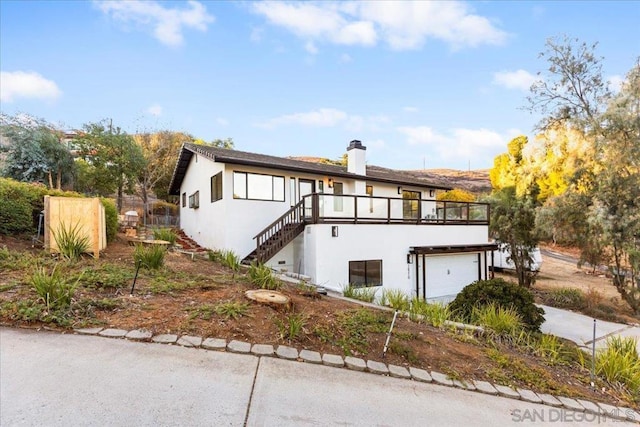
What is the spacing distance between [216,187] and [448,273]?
958 cm

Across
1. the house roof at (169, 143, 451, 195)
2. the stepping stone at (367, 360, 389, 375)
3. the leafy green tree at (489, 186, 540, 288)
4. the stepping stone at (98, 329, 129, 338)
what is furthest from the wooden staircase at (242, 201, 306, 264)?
the leafy green tree at (489, 186, 540, 288)

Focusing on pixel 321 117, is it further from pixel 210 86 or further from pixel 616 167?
pixel 616 167

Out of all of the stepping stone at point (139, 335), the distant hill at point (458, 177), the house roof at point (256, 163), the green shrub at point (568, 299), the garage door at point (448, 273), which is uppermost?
the distant hill at point (458, 177)

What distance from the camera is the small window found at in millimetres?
14359

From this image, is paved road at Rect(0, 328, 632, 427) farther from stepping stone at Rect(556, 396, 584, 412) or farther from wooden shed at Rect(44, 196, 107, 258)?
wooden shed at Rect(44, 196, 107, 258)

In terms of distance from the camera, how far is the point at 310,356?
3721 mm

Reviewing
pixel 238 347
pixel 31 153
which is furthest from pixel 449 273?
pixel 31 153

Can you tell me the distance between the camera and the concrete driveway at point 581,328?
766 centimetres

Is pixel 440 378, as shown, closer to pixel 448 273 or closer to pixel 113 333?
pixel 113 333

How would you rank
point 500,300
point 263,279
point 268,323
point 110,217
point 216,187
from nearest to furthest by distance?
point 268,323 < point 263,279 < point 500,300 < point 110,217 < point 216,187

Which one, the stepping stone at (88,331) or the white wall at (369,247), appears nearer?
the stepping stone at (88,331)

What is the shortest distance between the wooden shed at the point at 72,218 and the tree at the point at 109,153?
12309 mm

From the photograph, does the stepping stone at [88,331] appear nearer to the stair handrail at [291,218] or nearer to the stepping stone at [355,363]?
the stepping stone at [355,363]

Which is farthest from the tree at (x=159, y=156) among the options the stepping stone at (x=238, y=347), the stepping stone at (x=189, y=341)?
the stepping stone at (x=238, y=347)
